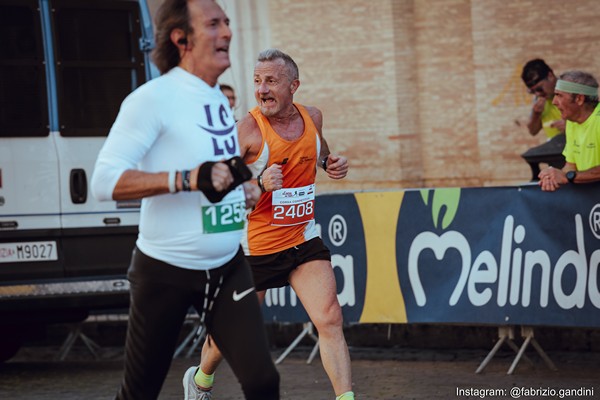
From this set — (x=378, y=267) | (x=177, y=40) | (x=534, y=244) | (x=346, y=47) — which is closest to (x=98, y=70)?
(x=378, y=267)

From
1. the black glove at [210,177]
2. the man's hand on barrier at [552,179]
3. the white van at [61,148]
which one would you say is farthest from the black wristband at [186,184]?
the white van at [61,148]

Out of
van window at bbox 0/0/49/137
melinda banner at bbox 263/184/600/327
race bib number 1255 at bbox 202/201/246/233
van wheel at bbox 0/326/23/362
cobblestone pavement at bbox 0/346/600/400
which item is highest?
van window at bbox 0/0/49/137

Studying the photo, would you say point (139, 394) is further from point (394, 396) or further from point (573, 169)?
point (573, 169)

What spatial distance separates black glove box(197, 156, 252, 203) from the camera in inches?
206

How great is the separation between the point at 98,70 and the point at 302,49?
747 cm

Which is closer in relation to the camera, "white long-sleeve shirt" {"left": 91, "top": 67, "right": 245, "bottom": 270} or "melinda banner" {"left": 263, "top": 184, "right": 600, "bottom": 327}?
"white long-sleeve shirt" {"left": 91, "top": 67, "right": 245, "bottom": 270}

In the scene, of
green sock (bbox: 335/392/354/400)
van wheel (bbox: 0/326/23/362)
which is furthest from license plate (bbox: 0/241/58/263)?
green sock (bbox: 335/392/354/400)

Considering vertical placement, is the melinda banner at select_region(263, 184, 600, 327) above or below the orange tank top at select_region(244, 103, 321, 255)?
below

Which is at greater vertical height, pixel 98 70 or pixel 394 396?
pixel 98 70

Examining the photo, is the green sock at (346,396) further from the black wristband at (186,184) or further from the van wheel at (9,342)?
the van wheel at (9,342)

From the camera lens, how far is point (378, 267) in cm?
1091

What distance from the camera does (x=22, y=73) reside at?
11023 millimetres

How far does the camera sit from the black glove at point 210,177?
5227mm

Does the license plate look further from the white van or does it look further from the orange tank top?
the orange tank top
